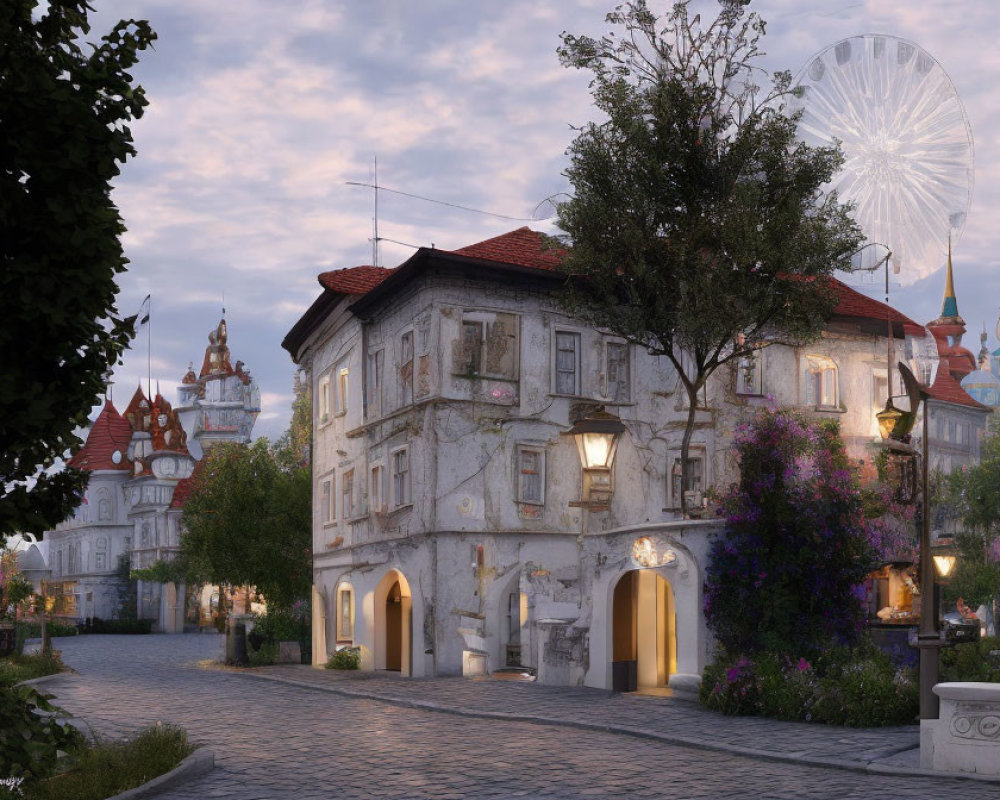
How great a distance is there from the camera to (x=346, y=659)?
3428cm

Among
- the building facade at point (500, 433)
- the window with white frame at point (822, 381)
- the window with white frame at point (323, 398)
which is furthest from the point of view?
the window with white frame at point (323, 398)

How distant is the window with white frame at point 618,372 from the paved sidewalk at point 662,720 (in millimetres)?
8845

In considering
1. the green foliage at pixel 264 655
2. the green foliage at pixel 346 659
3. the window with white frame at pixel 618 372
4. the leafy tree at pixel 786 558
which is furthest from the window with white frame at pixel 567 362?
the green foliage at pixel 264 655

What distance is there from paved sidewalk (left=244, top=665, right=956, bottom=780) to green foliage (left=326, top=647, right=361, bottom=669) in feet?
20.9

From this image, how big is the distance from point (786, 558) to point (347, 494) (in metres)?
19.0

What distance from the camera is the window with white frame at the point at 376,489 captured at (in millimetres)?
33812

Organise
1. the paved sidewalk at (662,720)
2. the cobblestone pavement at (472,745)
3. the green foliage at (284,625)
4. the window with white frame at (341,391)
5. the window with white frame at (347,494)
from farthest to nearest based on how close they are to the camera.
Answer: the green foliage at (284,625)
the window with white frame at (341,391)
the window with white frame at (347,494)
the paved sidewalk at (662,720)
the cobblestone pavement at (472,745)

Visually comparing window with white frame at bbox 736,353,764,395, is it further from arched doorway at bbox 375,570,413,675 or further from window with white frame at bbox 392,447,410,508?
arched doorway at bbox 375,570,413,675

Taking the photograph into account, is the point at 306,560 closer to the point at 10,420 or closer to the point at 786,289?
the point at 786,289

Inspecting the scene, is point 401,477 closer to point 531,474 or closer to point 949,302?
point 531,474

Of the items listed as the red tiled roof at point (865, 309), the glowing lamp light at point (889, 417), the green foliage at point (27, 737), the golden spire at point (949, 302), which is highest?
the golden spire at point (949, 302)

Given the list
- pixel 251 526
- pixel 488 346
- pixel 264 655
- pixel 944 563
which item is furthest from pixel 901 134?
pixel 264 655

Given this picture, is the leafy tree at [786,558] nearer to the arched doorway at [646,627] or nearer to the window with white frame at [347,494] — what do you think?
the arched doorway at [646,627]

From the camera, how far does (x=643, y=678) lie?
946 inches
